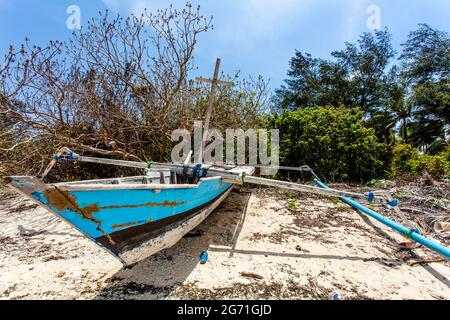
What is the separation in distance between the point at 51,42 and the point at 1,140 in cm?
251

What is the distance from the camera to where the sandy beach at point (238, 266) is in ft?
7.21

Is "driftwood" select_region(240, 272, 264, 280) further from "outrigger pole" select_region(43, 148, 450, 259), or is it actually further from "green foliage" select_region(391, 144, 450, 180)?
"green foliage" select_region(391, 144, 450, 180)

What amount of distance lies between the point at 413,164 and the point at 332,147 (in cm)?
286

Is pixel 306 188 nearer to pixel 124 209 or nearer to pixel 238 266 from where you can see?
pixel 238 266

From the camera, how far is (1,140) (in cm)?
538

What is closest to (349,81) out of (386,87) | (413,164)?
(386,87)

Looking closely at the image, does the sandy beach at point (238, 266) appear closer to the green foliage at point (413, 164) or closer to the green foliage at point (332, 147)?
the green foliage at point (332, 147)

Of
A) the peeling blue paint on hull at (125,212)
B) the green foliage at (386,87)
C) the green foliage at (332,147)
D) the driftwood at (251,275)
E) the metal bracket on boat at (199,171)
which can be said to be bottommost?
the driftwood at (251,275)

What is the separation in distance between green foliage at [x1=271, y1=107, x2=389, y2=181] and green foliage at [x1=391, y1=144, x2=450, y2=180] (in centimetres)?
57

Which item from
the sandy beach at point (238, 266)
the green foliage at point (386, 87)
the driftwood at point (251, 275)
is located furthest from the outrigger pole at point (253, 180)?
the green foliage at point (386, 87)

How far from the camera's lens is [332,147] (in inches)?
293

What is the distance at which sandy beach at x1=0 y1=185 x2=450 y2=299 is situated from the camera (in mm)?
2197

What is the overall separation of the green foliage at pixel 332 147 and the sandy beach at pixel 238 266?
3590 mm

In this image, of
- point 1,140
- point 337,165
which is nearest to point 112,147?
point 1,140
